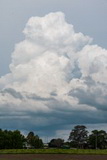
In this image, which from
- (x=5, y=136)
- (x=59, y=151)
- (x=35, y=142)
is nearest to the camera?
(x=59, y=151)

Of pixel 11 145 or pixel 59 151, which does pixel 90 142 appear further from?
pixel 59 151

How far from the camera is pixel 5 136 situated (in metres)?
157

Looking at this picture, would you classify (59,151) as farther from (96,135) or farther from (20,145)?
(96,135)

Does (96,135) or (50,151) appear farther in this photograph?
(96,135)

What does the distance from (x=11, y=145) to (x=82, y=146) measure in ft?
173

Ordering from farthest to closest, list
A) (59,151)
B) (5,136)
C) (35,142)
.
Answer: (35,142) → (5,136) → (59,151)

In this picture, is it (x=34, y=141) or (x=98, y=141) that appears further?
(x=98, y=141)

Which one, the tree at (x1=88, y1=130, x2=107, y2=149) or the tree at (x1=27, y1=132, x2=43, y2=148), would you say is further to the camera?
the tree at (x1=88, y1=130, x2=107, y2=149)

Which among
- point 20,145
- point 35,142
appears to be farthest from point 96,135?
point 20,145

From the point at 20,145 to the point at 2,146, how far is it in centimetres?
769

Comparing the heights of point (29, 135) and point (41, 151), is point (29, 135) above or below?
above

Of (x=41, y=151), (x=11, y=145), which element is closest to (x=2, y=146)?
(x=11, y=145)

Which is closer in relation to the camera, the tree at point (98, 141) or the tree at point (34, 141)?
the tree at point (34, 141)

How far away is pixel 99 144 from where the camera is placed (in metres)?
Result: 197
